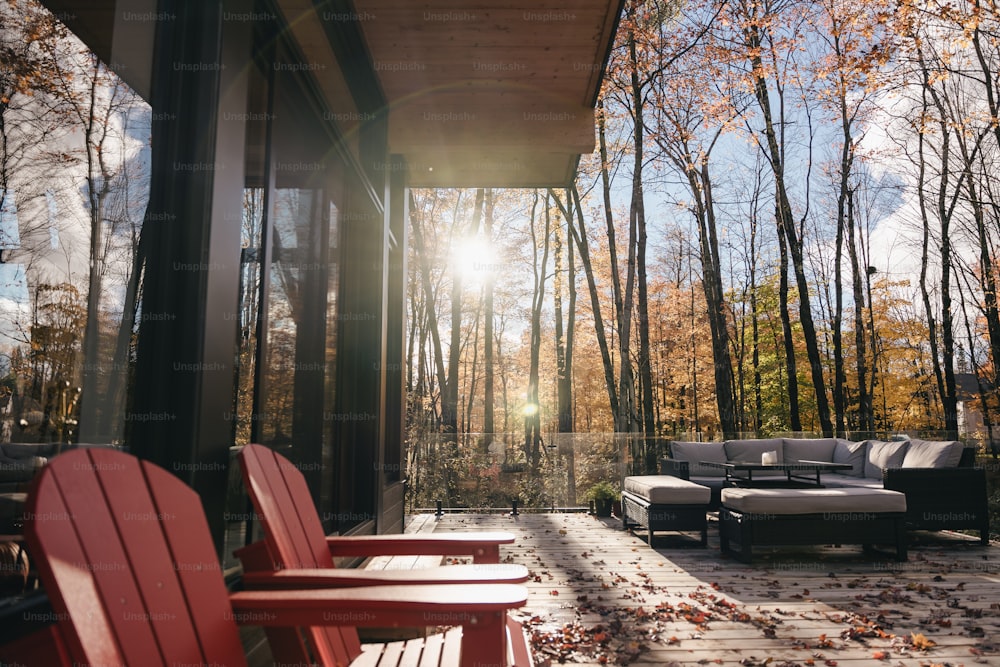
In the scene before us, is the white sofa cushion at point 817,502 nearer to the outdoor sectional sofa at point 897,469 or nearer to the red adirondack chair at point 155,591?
the outdoor sectional sofa at point 897,469

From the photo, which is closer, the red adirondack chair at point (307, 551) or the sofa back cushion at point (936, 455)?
the red adirondack chair at point (307, 551)

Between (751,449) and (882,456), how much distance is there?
151 cm

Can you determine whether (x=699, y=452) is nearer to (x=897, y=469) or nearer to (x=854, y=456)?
(x=854, y=456)

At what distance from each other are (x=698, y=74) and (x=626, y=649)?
11.0 meters

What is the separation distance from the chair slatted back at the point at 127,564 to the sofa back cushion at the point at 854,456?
7.86 metres

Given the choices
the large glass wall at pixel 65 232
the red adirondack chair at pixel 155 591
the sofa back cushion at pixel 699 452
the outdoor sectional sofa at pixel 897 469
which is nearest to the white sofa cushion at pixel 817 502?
the outdoor sectional sofa at pixel 897 469

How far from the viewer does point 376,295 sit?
13.4 feet

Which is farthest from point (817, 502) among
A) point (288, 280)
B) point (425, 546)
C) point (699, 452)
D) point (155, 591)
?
point (155, 591)

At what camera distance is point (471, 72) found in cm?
396

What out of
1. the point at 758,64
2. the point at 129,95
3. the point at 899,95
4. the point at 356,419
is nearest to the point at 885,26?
the point at 758,64

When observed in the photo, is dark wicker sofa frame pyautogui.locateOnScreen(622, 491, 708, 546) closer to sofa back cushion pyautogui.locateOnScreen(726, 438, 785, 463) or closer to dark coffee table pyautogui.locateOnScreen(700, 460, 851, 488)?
dark coffee table pyautogui.locateOnScreen(700, 460, 851, 488)

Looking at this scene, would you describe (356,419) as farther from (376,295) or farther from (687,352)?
(687,352)

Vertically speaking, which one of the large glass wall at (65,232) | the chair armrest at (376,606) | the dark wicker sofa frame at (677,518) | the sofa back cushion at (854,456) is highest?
the large glass wall at (65,232)

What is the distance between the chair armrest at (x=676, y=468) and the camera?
285 inches
